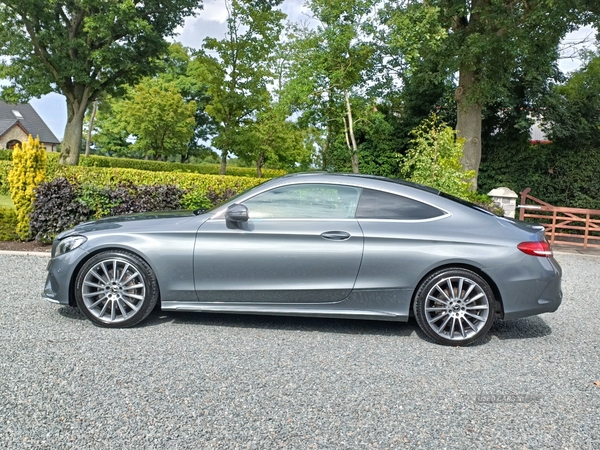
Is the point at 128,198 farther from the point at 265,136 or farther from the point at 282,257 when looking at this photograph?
the point at 265,136

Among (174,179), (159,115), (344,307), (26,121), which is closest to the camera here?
(344,307)

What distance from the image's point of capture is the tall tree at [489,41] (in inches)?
554

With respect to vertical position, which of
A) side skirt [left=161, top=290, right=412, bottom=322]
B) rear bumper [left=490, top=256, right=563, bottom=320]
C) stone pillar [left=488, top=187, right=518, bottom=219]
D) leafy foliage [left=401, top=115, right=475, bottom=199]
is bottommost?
Answer: side skirt [left=161, top=290, right=412, bottom=322]

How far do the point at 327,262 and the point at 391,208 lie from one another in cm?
79

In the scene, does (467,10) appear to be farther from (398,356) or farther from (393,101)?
(398,356)

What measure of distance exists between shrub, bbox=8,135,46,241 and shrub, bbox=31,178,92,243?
27 cm

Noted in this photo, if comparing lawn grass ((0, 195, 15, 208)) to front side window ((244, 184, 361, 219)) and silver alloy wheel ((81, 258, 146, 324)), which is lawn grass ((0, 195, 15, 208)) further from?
front side window ((244, 184, 361, 219))

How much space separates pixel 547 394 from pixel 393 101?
16649 millimetres

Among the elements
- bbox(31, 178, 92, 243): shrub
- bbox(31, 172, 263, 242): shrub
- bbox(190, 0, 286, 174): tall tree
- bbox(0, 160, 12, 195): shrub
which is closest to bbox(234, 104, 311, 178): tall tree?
bbox(190, 0, 286, 174): tall tree

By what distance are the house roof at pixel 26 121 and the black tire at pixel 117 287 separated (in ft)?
183

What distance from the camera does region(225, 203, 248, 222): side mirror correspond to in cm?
457

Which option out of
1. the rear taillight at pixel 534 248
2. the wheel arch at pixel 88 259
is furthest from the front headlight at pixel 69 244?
the rear taillight at pixel 534 248

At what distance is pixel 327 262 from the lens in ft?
14.9

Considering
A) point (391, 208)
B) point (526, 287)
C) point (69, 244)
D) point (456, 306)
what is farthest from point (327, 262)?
point (69, 244)
